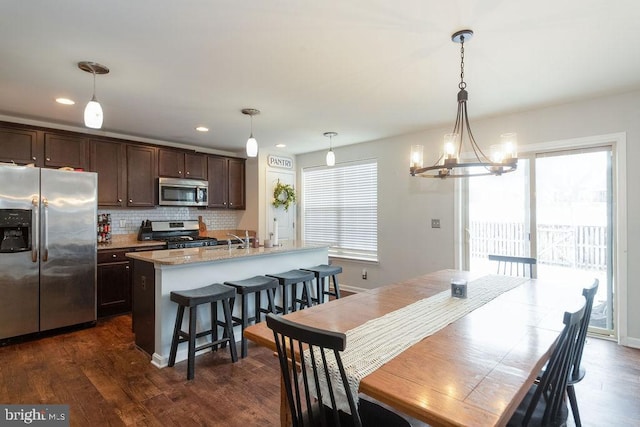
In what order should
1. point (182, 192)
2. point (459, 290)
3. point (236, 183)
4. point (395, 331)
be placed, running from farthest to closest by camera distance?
point (236, 183) < point (182, 192) < point (459, 290) < point (395, 331)

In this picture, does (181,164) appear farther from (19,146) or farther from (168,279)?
(168,279)

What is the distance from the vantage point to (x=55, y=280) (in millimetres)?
3479

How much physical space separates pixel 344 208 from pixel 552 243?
9.57ft

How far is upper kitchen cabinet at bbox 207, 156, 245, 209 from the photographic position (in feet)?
18.1

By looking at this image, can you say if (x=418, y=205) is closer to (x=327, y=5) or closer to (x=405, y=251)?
(x=405, y=251)

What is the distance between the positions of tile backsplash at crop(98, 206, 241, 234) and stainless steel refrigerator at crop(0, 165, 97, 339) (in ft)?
3.08

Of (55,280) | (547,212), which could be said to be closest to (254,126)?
(55,280)

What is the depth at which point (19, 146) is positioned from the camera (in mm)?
3703

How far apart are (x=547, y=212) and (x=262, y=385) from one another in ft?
11.1

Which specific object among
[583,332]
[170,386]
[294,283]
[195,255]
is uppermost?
[195,255]

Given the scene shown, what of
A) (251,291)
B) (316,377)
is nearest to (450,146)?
(316,377)

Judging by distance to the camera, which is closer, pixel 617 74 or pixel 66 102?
pixel 617 74

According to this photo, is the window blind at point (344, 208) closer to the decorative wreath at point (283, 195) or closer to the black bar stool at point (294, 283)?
the decorative wreath at point (283, 195)

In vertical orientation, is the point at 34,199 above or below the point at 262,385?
above
